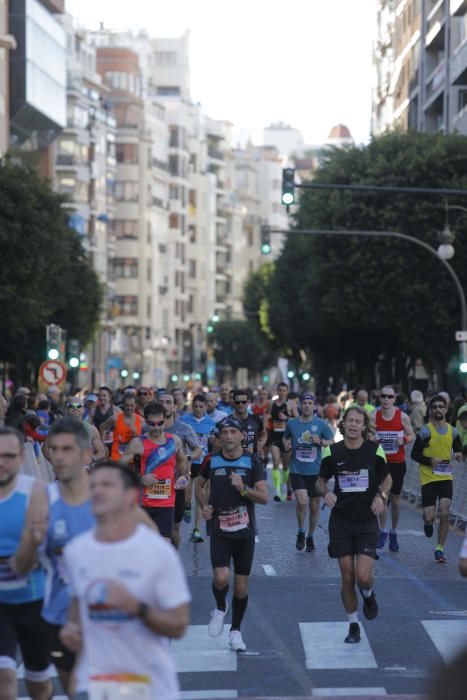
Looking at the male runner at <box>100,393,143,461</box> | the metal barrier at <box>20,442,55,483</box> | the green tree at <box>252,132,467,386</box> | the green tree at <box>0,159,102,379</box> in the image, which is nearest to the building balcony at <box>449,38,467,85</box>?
the green tree at <box>252,132,467,386</box>

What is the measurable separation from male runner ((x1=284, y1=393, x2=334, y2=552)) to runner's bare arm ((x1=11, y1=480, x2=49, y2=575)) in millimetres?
12267

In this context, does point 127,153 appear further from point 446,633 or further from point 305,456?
point 446,633

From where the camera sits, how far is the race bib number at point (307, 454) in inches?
832

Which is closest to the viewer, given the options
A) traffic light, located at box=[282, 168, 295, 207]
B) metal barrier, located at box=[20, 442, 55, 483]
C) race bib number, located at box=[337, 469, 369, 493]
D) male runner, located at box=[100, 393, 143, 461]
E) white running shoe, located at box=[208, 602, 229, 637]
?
white running shoe, located at box=[208, 602, 229, 637]

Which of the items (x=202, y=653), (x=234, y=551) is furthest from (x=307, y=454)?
(x=202, y=653)

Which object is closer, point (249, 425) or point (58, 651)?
point (58, 651)

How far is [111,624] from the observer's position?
657 cm

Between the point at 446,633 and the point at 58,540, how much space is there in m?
5.91

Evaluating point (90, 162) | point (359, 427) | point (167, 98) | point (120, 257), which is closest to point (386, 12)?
point (90, 162)

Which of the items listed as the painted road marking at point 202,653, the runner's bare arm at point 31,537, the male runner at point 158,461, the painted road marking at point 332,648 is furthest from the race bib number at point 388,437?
the runner's bare arm at point 31,537

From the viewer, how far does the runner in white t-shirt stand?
6.49 meters

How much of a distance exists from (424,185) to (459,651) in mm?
52410

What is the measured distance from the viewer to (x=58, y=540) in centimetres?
837

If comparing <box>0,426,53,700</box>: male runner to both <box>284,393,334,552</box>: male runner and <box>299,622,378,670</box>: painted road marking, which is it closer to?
<box>299,622,378,670</box>: painted road marking
